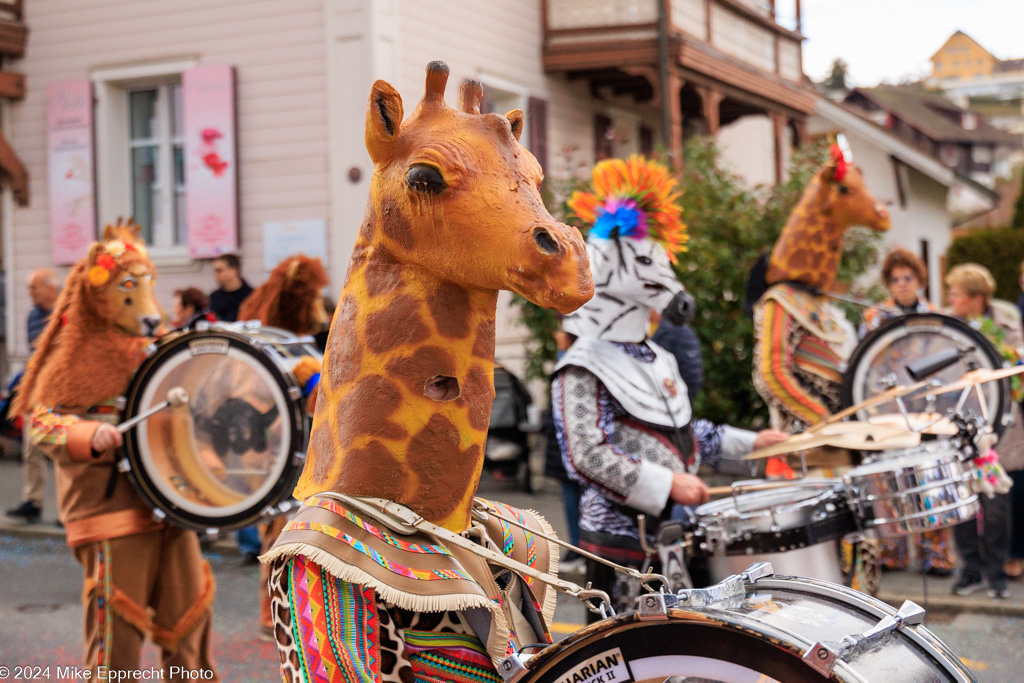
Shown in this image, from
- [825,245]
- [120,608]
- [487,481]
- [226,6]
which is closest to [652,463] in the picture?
[120,608]

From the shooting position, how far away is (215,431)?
3.89 m

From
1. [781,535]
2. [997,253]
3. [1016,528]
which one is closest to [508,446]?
[1016,528]

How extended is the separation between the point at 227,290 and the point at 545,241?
25.1 feet

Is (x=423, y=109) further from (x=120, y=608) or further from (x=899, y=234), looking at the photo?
(x=899, y=234)

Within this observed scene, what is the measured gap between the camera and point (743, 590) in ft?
5.84

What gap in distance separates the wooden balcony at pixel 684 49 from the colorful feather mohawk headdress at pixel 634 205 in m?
9.67

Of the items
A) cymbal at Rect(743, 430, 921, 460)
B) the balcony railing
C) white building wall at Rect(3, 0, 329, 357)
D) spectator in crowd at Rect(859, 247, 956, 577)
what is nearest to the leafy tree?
spectator in crowd at Rect(859, 247, 956, 577)

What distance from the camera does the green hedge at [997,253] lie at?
20828 mm

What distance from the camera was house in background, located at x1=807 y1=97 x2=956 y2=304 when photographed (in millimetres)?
22188

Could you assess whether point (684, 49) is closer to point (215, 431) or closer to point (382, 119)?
point (215, 431)

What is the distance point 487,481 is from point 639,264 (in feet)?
22.0

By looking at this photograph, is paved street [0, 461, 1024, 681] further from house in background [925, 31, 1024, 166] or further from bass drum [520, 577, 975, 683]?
house in background [925, 31, 1024, 166]

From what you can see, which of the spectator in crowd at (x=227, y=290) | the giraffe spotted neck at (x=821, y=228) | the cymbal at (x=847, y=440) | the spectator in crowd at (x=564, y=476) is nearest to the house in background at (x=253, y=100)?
the spectator in crowd at (x=227, y=290)

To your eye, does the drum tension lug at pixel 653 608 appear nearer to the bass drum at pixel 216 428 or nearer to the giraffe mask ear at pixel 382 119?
the giraffe mask ear at pixel 382 119
